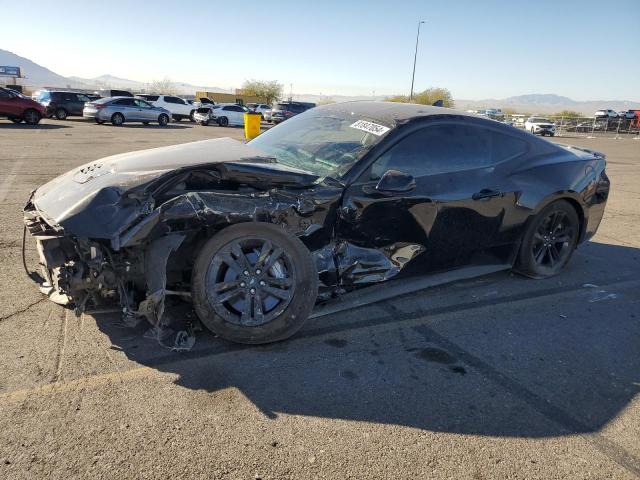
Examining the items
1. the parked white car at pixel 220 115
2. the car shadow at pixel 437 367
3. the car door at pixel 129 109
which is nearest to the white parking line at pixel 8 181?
the car shadow at pixel 437 367

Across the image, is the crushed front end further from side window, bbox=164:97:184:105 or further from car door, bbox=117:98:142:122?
side window, bbox=164:97:184:105

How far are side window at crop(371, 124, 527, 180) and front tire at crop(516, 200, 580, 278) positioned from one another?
70cm

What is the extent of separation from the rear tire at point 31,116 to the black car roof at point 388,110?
70.0ft

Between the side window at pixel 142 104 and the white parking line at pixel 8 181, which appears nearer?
the white parking line at pixel 8 181

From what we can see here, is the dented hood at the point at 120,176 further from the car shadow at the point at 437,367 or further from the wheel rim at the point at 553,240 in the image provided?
the wheel rim at the point at 553,240

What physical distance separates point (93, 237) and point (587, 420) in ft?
9.85

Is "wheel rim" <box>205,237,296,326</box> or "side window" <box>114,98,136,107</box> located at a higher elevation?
"side window" <box>114,98,136,107</box>

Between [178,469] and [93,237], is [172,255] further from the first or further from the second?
[178,469]

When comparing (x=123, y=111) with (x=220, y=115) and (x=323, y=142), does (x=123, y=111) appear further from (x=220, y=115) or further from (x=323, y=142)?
(x=323, y=142)

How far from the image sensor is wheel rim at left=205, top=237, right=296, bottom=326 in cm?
321

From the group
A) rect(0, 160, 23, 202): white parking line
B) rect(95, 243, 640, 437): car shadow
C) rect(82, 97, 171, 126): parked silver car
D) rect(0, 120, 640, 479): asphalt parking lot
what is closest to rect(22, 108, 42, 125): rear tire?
rect(82, 97, 171, 126): parked silver car

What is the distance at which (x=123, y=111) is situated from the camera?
26109 mm

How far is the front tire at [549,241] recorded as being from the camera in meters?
4.69

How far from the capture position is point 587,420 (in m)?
2.79
